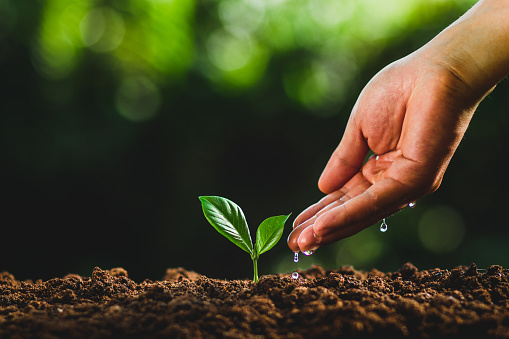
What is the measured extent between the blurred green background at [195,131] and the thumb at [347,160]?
1.46m

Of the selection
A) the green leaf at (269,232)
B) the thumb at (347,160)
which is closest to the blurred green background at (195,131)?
the thumb at (347,160)

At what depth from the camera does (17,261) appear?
2.97 metres

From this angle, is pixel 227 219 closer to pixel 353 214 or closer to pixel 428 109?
pixel 353 214

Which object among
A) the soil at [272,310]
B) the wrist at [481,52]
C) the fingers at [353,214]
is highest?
the wrist at [481,52]

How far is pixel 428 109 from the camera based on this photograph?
1.29 meters

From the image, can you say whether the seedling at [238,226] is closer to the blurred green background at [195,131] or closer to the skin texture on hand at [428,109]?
the skin texture on hand at [428,109]

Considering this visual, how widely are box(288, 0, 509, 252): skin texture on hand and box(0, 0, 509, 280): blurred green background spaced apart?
1683mm

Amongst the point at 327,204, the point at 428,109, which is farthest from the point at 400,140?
the point at 327,204

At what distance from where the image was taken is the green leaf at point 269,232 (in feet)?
4.46

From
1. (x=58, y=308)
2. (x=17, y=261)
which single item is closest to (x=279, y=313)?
(x=58, y=308)

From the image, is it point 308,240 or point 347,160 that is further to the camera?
point 347,160

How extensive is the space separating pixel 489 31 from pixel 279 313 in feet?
3.96

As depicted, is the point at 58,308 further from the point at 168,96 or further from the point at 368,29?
the point at 368,29

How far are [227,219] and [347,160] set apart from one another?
64 cm
